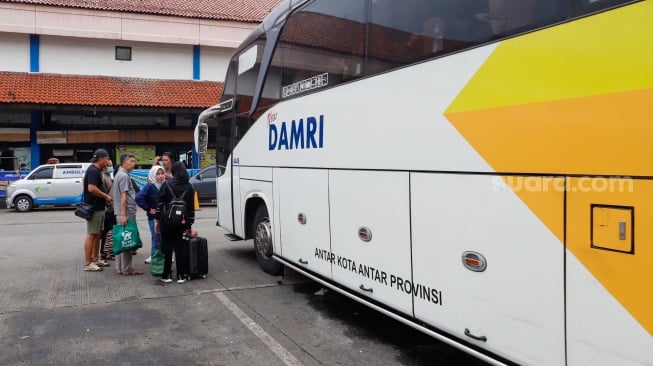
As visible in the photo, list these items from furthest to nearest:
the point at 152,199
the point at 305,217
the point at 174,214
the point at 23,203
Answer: the point at 23,203
the point at 152,199
the point at 174,214
the point at 305,217

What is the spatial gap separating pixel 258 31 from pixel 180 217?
2.82 m

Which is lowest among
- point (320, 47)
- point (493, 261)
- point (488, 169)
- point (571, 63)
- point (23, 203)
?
point (23, 203)

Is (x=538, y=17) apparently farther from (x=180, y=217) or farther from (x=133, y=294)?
(x=133, y=294)

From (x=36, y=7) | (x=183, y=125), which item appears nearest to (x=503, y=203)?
(x=183, y=125)

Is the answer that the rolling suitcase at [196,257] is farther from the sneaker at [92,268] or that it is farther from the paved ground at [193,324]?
the sneaker at [92,268]

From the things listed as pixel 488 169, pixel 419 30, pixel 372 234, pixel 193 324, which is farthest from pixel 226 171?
pixel 488 169

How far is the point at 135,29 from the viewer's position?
22.5 m

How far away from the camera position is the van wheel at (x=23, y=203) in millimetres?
16781

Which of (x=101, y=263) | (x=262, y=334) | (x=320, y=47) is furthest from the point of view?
(x=101, y=263)

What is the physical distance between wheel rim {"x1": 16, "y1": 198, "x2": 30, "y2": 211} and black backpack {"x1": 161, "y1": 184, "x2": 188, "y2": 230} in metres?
13.1

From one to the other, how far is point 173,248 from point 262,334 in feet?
8.46

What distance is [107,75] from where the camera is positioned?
22641 millimetres

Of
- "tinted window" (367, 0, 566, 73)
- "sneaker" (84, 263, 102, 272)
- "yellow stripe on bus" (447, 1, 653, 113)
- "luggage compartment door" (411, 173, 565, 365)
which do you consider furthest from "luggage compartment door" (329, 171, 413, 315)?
"sneaker" (84, 263, 102, 272)

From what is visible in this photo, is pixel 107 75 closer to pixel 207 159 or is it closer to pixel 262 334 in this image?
pixel 207 159
